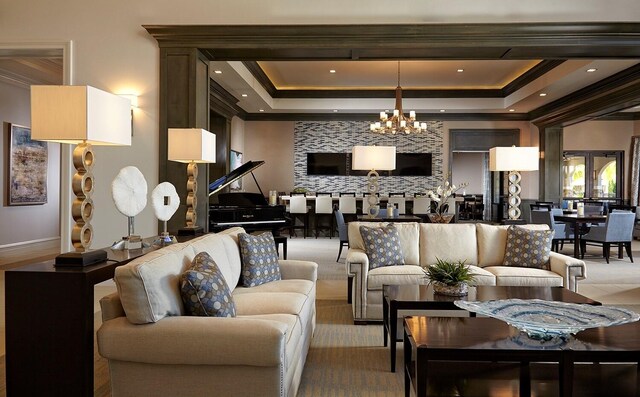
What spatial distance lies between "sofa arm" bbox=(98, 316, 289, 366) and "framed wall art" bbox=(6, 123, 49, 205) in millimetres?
7553

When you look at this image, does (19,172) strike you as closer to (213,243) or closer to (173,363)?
(213,243)

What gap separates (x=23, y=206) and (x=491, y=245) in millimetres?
8030

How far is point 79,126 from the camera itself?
2553mm

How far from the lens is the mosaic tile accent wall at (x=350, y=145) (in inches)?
504

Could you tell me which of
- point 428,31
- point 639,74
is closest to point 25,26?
point 428,31

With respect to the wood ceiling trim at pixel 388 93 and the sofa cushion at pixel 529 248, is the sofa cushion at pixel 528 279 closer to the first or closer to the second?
the sofa cushion at pixel 529 248

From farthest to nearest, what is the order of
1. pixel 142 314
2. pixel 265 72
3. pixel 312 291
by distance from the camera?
pixel 265 72 < pixel 312 291 < pixel 142 314

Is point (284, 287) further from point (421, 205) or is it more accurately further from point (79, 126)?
point (421, 205)

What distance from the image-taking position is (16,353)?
2412mm

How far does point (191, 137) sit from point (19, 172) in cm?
610

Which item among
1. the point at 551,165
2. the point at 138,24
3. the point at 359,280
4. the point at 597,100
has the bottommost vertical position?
the point at 359,280

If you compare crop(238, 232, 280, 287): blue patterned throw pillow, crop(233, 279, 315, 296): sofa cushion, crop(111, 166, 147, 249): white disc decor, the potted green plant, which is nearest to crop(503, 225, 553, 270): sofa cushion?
the potted green plant

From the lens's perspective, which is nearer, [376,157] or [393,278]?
[393,278]

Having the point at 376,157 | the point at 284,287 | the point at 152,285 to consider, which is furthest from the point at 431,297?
the point at 376,157
